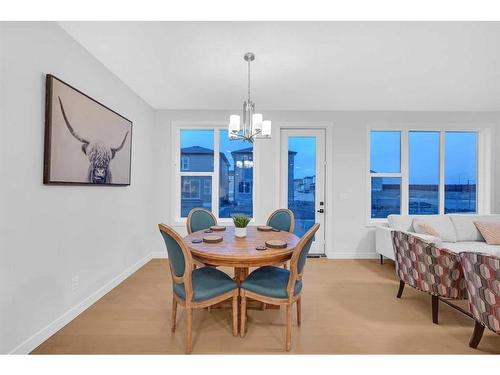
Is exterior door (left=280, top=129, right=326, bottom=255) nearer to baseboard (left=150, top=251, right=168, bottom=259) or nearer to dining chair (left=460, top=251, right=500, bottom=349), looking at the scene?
baseboard (left=150, top=251, right=168, bottom=259)

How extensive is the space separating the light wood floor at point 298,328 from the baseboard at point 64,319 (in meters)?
0.05

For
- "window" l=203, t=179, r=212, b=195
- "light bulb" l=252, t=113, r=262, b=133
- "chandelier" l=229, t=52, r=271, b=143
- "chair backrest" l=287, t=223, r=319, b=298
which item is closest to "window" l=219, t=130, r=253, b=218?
"window" l=203, t=179, r=212, b=195

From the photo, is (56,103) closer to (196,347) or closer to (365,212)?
(196,347)

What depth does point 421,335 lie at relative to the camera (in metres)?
1.96

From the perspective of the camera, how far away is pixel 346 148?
13.1ft

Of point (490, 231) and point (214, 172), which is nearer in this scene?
point (490, 231)

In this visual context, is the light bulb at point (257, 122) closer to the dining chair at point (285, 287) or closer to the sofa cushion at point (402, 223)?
the dining chair at point (285, 287)

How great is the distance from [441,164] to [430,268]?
2782 mm

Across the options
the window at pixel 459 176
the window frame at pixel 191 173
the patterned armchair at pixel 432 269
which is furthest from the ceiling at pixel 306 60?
the patterned armchair at pixel 432 269

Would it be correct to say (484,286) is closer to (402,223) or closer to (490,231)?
(402,223)

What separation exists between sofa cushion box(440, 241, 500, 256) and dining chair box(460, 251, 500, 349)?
4.59 ft

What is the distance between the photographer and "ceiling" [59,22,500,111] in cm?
194

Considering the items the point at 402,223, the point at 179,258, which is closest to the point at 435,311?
the point at 402,223

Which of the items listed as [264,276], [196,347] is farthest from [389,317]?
[196,347]
